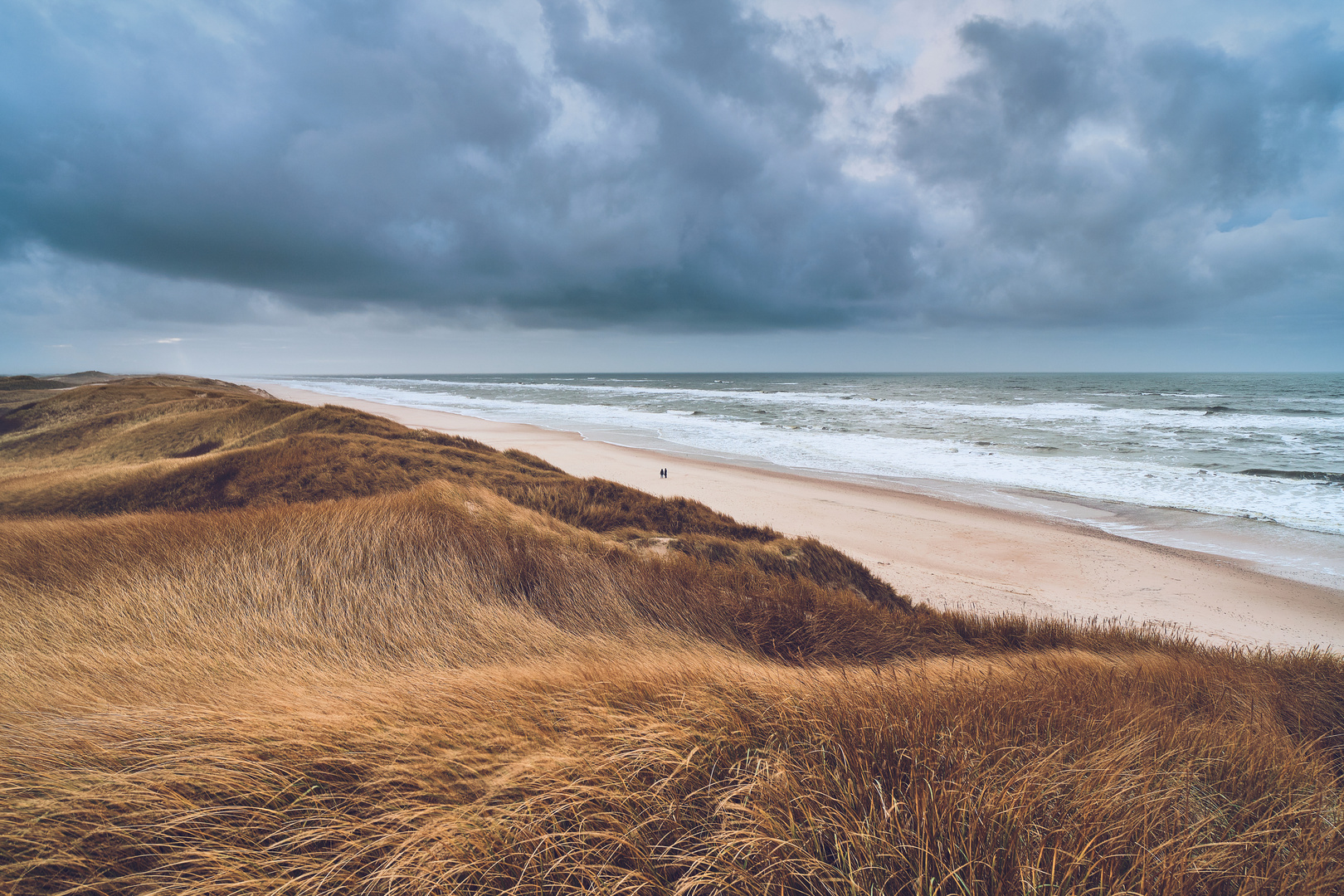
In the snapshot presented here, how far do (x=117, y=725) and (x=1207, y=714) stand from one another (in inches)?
214

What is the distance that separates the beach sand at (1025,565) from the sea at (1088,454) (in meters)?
1.33

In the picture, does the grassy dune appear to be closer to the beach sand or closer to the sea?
the beach sand

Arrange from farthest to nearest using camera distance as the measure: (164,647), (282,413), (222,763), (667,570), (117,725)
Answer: (282,413) → (667,570) → (164,647) → (117,725) → (222,763)

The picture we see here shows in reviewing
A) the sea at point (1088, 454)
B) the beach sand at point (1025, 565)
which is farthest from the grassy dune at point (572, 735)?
the sea at point (1088, 454)

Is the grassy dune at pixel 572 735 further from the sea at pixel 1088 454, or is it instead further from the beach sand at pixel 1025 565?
the sea at pixel 1088 454

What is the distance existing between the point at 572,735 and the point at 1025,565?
1030cm

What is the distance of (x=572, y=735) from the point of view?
7.23ft

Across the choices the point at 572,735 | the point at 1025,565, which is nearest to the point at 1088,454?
the point at 1025,565

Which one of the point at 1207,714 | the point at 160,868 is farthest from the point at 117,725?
the point at 1207,714

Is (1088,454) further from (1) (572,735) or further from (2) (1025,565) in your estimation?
(1) (572,735)

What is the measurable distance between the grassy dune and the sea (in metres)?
10.6

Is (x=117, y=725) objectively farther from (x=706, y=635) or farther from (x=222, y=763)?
(x=706, y=635)

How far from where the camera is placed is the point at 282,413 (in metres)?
11.4

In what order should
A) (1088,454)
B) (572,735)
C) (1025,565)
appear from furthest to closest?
(1088,454) → (1025,565) → (572,735)
